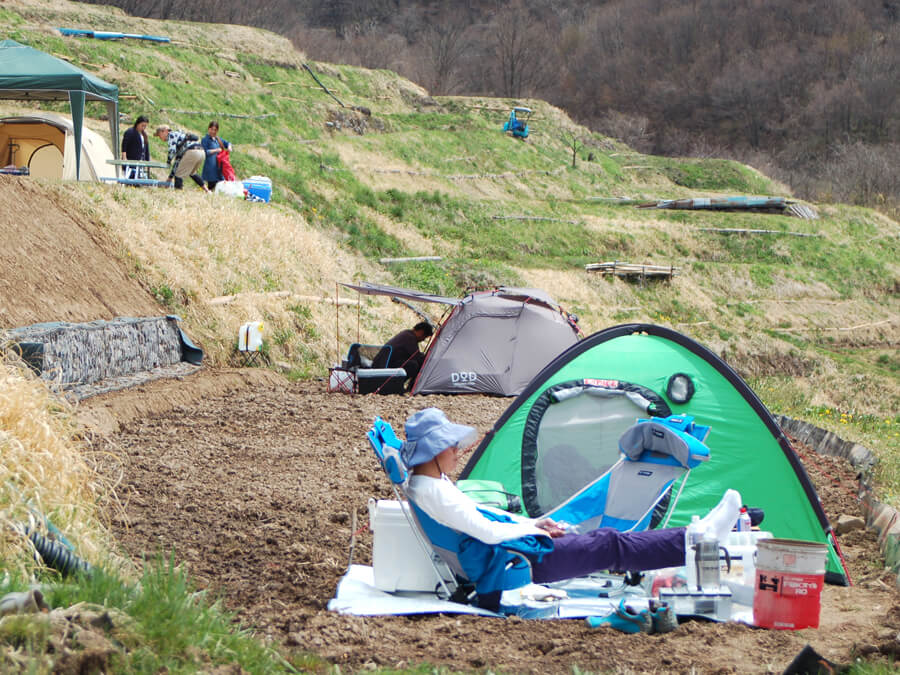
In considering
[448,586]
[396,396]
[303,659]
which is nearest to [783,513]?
[448,586]

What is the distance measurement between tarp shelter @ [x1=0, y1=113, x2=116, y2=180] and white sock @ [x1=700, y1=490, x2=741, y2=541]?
17.7m

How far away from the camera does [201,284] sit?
1511cm

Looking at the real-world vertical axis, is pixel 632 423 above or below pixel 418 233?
below

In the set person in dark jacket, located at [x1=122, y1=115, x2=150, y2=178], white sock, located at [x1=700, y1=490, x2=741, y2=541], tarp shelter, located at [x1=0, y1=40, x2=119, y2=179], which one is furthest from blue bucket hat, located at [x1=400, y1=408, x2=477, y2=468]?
person in dark jacket, located at [x1=122, y1=115, x2=150, y2=178]

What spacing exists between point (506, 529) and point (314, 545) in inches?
68.0

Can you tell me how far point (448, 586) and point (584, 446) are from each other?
2143 mm

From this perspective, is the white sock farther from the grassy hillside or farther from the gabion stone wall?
the gabion stone wall

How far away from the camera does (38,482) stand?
516 cm

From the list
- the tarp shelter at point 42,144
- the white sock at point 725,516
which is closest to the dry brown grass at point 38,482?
the white sock at point 725,516

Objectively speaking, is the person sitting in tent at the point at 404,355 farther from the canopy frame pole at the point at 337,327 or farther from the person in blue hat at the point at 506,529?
the person in blue hat at the point at 506,529

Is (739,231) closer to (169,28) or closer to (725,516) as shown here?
(169,28)

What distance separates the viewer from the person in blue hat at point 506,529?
502 cm

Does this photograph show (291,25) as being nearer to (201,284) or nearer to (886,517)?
(201,284)

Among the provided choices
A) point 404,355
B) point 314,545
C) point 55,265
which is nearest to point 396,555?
point 314,545
